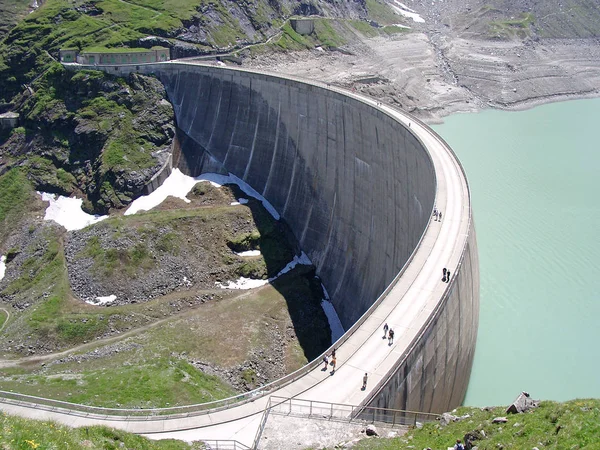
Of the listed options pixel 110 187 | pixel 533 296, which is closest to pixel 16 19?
pixel 110 187

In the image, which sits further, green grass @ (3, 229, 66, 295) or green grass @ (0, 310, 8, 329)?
green grass @ (3, 229, 66, 295)

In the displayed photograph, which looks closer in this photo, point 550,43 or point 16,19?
point 16,19

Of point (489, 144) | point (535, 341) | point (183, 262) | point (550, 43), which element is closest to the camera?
point (535, 341)

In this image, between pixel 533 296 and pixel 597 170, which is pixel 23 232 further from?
pixel 597 170

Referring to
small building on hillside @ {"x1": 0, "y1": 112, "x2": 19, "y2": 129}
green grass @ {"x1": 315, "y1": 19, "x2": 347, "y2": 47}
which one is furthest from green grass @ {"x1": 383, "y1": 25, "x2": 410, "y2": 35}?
small building on hillside @ {"x1": 0, "y1": 112, "x2": 19, "y2": 129}

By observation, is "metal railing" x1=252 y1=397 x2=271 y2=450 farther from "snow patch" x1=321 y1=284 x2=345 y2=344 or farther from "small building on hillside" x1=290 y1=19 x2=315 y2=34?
"small building on hillside" x1=290 y1=19 x2=315 y2=34

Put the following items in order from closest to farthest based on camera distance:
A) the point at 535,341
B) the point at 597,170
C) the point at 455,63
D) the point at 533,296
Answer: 1. the point at 535,341
2. the point at 533,296
3. the point at 597,170
4. the point at 455,63
